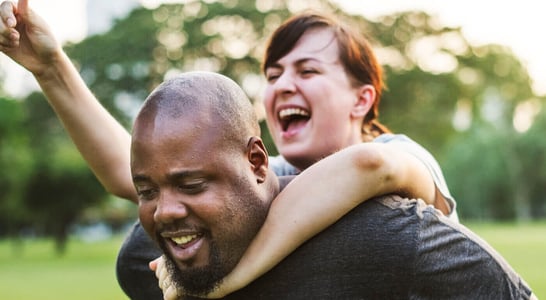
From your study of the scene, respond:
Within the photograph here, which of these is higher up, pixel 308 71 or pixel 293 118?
pixel 308 71

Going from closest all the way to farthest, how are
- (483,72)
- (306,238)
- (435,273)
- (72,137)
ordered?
(435,273), (306,238), (72,137), (483,72)

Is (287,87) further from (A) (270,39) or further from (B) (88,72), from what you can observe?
(B) (88,72)

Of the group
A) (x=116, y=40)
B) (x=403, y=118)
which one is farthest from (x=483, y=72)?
(x=116, y=40)

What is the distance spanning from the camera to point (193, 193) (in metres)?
1.82

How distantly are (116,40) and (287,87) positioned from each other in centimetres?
2831

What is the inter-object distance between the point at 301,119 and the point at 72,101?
4.04 feet

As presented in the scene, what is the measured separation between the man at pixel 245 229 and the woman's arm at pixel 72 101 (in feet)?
2.47

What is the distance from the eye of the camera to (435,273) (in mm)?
1766

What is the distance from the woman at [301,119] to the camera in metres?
1.91

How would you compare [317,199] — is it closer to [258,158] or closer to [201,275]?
[258,158]

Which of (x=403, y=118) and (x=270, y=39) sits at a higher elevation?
(x=270, y=39)

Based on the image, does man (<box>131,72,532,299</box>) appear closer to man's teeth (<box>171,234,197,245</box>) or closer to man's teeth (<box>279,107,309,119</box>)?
man's teeth (<box>171,234,197,245</box>)

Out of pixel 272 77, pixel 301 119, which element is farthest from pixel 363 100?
pixel 272 77

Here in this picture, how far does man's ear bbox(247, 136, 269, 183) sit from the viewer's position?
1.93m
